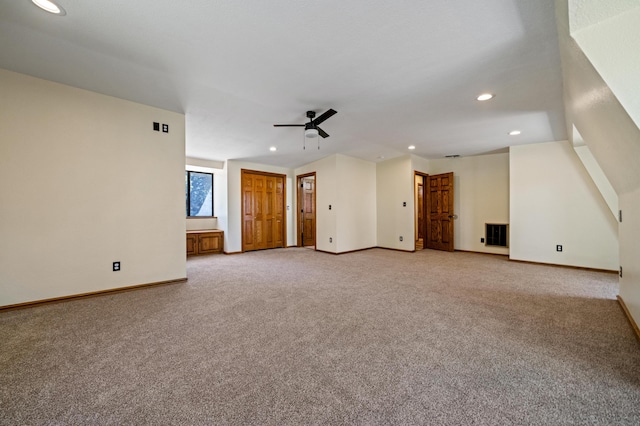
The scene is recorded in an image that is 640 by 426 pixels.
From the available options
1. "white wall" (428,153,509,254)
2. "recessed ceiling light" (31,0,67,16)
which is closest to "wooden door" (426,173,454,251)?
"white wall" (428,153,509,254)

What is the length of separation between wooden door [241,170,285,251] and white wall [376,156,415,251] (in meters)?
2.88

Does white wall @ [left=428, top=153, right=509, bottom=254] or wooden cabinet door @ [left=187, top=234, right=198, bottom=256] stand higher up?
white wall @ [left=428, top=153, right=509, bottom=254]

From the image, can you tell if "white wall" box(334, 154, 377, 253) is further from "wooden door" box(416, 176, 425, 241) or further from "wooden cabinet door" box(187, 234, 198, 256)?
"wooden cabinet door" box(187, 234, 198, 256)

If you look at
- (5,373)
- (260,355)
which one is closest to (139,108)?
(5,373)

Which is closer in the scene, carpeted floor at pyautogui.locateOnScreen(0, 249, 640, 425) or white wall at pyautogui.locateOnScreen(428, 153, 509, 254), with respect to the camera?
carpeted floor at pyautogui.locateOnScreen(0, 249, 640, 425)

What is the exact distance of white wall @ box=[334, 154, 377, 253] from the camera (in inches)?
231

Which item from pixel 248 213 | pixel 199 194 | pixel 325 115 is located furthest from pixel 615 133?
pixel 199 194

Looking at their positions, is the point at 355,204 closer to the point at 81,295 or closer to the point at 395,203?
the point at 395,203

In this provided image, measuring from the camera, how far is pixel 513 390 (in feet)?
4.51

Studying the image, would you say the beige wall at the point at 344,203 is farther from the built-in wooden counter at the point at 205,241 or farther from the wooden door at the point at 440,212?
the built-in wooden counter at the point at 205,241

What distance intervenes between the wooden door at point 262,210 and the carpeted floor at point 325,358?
3457mm

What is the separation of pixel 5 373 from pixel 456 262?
19.1ft

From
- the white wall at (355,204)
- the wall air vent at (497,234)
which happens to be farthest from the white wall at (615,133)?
the white wall at (355,204)

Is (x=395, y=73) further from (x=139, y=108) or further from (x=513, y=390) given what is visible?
(x=139, y=108)
